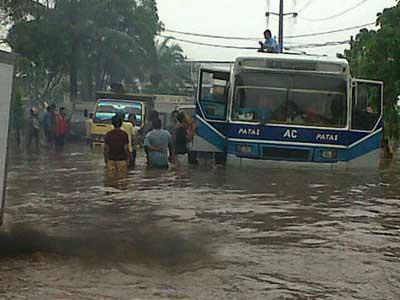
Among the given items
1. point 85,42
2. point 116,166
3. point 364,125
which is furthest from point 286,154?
point 85,42

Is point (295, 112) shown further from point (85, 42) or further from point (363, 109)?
point (85, 42)

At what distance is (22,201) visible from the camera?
12641 mm

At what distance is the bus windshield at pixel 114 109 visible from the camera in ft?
107

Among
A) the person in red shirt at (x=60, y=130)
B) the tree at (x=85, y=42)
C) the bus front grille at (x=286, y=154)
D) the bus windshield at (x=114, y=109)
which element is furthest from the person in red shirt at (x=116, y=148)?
the tree at (x=85, y=42)

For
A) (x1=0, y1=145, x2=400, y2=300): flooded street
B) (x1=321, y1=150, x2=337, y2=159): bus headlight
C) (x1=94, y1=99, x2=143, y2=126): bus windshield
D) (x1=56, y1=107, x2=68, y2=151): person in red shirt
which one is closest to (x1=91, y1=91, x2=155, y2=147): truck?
(x1=94, y1=99, x2=143, y2=126): bus windshield

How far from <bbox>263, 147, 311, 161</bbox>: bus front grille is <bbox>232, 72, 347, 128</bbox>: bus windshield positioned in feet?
1.88

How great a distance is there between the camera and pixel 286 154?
1812 cm

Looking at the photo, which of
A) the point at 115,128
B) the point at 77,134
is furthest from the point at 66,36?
the point at 115,128

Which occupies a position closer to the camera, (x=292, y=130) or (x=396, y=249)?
(x=396, y=249)

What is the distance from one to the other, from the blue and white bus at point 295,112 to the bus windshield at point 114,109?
14.6 meters

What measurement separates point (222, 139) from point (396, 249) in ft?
31.8

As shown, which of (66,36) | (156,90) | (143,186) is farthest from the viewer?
(156,90)

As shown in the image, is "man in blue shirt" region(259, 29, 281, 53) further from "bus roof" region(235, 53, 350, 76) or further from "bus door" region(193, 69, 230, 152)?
"bus roof" region(235, 53, 350, 76)

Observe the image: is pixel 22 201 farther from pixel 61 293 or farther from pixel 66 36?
pixel 66 36
